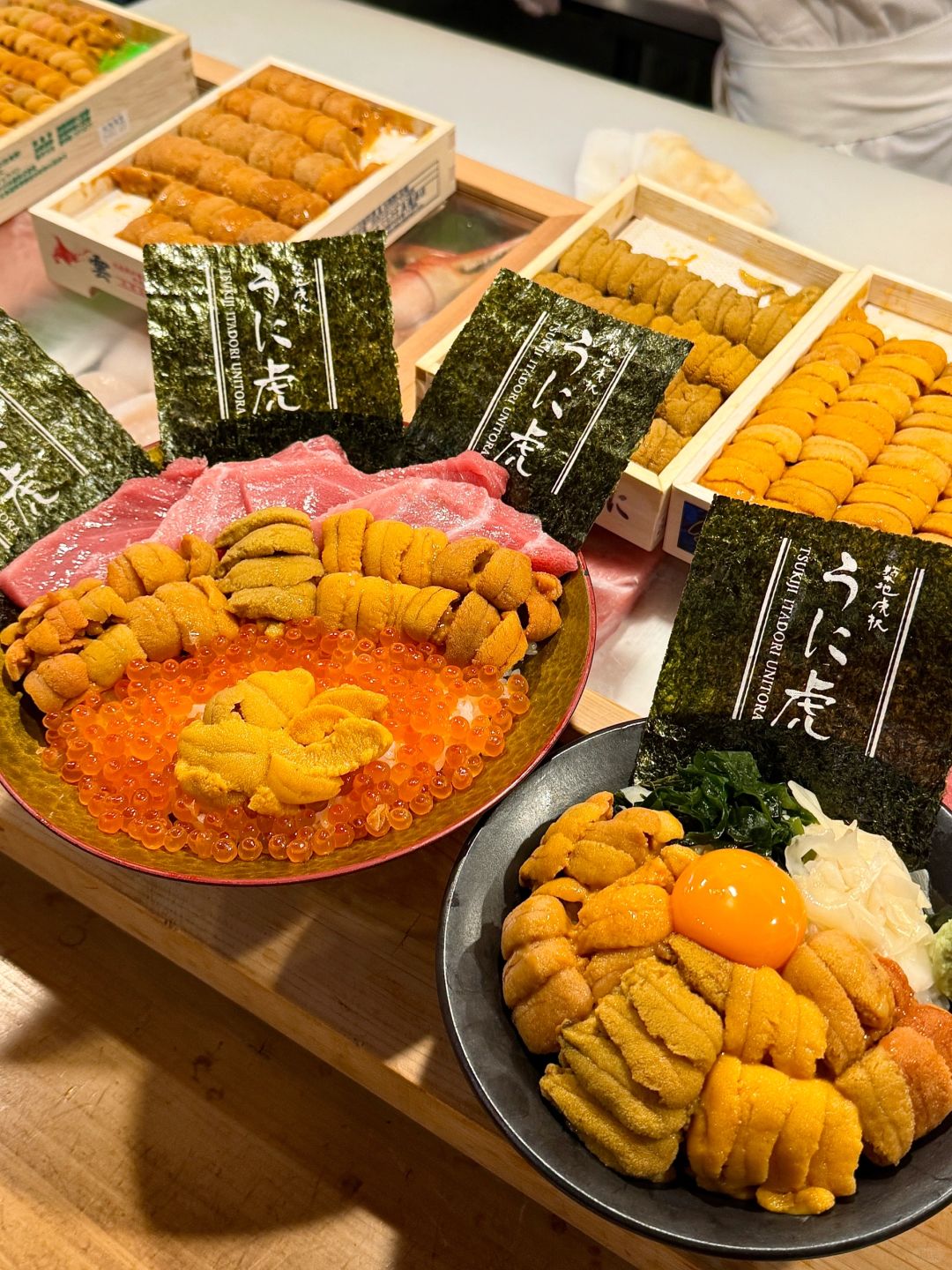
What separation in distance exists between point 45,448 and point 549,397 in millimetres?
1054

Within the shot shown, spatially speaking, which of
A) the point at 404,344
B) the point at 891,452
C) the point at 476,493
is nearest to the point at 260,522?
the point at 476,493

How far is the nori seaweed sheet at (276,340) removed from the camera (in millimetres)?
2254

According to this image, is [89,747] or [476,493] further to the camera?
[476,493]

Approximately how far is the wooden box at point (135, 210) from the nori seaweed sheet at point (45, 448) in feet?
2.60

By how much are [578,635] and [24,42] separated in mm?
3024

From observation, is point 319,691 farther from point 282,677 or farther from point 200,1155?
point 200,1155

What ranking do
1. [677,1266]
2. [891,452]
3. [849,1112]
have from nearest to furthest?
[849,1112], [677,1266], [891,452]

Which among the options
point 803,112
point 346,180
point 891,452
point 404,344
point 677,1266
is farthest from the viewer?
point 803,112

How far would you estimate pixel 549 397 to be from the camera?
85.3 inches

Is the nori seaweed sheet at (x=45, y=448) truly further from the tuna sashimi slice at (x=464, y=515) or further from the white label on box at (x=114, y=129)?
the white label on box at (x=114, y=129)

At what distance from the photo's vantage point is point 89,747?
69.1 inches

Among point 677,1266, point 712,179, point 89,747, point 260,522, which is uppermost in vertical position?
point 712,179

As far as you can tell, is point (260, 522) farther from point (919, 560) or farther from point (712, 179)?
point (712, 179)

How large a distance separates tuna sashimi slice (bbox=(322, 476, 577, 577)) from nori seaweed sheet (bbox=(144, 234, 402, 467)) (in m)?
0.31
